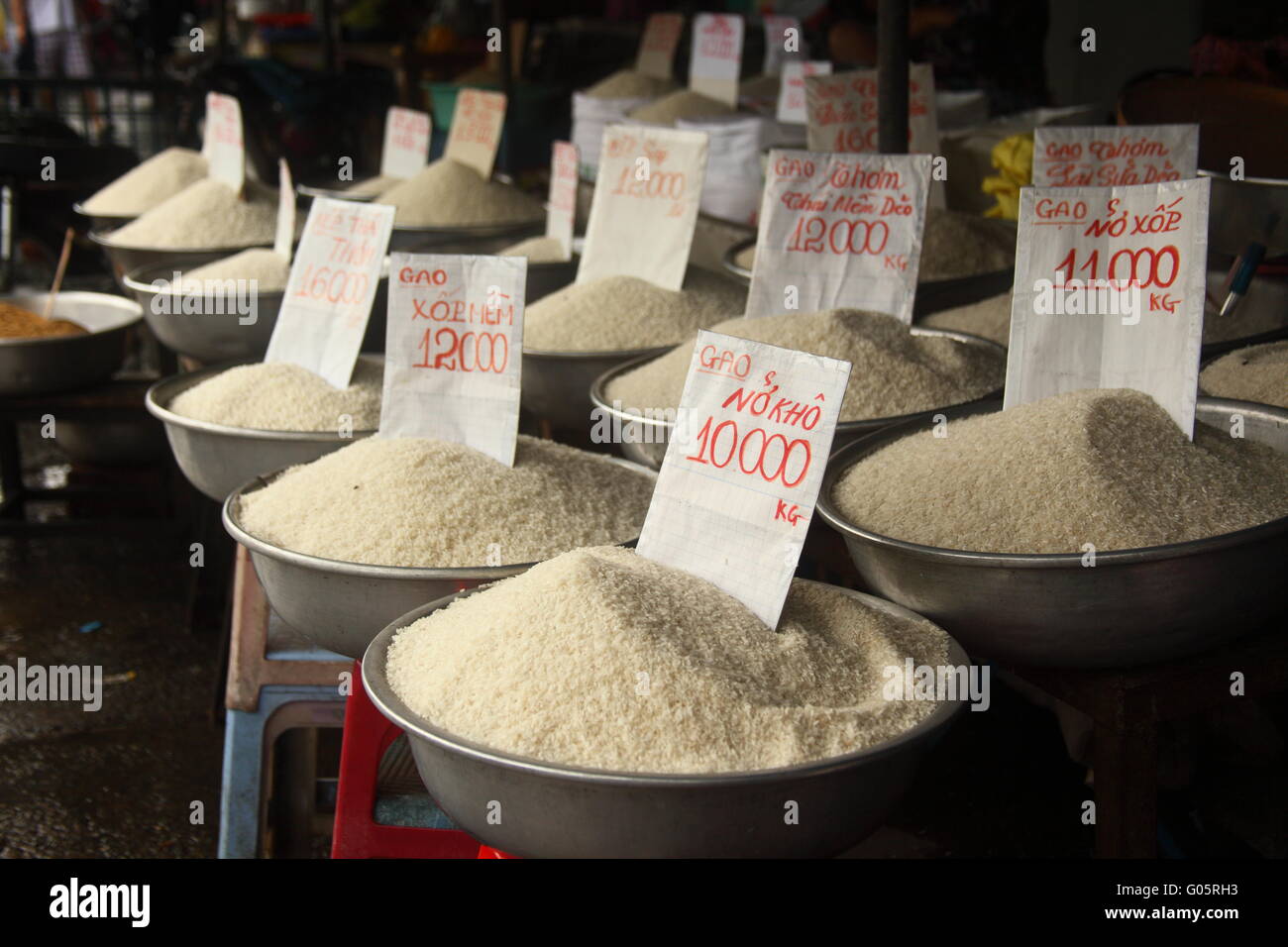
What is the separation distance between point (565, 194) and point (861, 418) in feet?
3.39

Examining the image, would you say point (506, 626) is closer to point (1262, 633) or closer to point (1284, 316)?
point (1262, 633)

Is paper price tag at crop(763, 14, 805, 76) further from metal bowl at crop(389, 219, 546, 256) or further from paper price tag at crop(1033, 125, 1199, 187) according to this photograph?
paper price tag at crop(1033, 125, 1199, 187)

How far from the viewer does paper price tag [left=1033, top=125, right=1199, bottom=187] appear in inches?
58.1

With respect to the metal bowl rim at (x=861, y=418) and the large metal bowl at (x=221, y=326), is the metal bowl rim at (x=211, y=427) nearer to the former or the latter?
the large metal bowl at (x=221, y=326)

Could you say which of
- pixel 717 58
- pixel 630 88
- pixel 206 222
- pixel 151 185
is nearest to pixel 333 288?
pixel 206 222

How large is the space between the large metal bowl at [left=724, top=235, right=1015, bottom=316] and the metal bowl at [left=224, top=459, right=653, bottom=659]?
84 cm

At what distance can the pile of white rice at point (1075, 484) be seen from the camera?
38.3 inches

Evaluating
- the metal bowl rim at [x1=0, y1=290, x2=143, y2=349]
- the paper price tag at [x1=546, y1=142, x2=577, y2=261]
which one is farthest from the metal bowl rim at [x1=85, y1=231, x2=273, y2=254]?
the paper price tag at [x1=546, y1=142, x2=577, y2=261]

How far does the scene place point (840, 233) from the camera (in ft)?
5.14

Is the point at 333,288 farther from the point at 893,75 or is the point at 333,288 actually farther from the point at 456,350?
the point at 893,75

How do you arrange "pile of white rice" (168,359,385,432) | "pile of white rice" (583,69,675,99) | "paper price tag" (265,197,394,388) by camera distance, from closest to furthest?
"pile of white rice" (168,359,385,432)
"paper price tag" (265,197,394,388)
"pile of white rice" (583,69,675,99)
